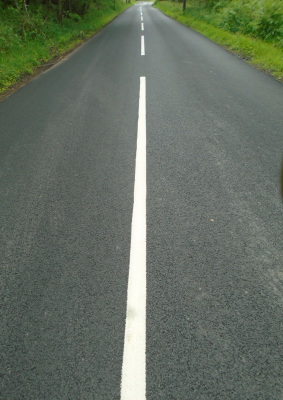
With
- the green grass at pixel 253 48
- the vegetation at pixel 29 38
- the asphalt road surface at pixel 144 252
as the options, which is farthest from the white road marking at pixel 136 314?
the green grass at pixel 253 48

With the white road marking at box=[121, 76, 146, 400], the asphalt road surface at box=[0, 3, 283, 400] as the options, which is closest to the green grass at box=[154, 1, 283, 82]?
the asphalt road surface at box=[0, 3, 283, 400]

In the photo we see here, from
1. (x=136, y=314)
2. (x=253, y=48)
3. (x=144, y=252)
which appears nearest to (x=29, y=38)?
(x=253, y=48)

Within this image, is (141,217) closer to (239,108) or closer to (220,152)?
(220,152)

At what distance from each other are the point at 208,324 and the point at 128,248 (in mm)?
986

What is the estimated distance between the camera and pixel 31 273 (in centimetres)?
209

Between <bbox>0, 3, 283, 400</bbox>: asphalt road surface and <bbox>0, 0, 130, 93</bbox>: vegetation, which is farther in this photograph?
<bbox>0, 0, 130, 93</bbox>: vegetation

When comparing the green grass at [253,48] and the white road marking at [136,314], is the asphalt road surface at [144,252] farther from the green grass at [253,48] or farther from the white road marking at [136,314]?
the green grass at [253,48]

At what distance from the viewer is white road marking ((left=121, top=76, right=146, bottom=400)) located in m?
1.45

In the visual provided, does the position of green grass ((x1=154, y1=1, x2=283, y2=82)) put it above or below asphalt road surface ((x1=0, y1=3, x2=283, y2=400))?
above

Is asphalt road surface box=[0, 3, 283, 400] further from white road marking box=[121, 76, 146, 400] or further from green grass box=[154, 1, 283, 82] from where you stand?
green grass box=[154, 1, 283, 82]

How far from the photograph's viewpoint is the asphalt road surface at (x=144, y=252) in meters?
1.50

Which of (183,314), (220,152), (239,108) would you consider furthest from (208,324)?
(239,108)

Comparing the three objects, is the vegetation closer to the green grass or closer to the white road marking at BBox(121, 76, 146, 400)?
the white road marking at BBox(121, 76, 146, 400)

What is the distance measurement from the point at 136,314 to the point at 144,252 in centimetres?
60
